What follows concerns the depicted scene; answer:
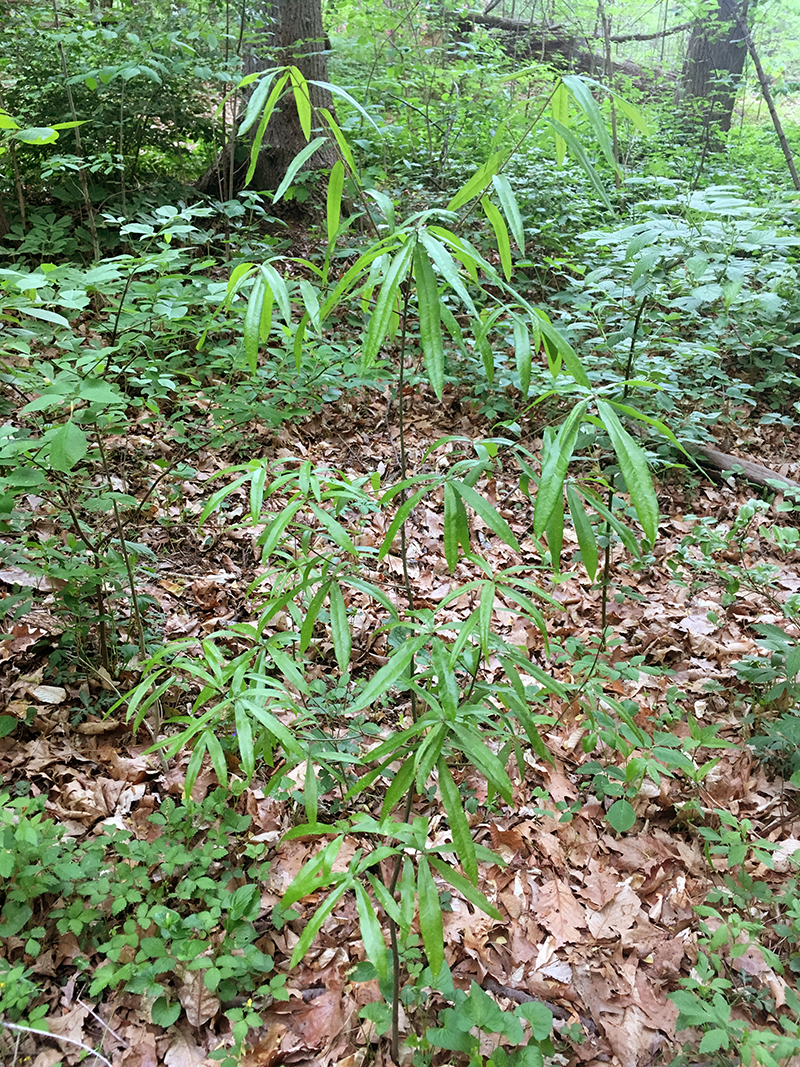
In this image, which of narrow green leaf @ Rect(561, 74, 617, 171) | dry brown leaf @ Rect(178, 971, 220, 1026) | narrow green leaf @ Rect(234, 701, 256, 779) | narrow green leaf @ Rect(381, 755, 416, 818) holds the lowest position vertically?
dry brown leaf @ Rect(178, 971, 220, 1026)

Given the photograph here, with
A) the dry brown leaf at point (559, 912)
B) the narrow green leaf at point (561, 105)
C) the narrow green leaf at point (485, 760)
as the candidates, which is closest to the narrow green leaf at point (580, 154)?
the narrow green leaf at point (561, 105)

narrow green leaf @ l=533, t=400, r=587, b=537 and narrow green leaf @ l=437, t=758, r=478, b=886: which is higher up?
narrow green leaf @ l=533, t=400, r=587, b=537

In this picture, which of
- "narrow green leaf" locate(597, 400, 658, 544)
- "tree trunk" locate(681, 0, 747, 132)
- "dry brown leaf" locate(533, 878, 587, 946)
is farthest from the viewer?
"tree trunk" locate(681, 0, 747, 132)

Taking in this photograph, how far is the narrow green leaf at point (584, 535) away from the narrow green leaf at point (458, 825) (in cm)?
42

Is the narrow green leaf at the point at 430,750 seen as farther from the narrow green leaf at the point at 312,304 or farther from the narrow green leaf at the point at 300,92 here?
the narrow green leaf at the point at 300,92

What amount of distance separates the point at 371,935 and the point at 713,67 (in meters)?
11.3

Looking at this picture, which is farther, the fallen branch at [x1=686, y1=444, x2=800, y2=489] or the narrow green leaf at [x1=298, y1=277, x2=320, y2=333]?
the fallen branch at [x1=686, y1=444, x2=800, y2=489]

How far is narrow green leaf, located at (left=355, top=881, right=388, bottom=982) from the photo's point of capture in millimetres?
1043

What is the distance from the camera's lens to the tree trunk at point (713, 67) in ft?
27.5

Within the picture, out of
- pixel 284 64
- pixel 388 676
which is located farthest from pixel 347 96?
pixel 284 64

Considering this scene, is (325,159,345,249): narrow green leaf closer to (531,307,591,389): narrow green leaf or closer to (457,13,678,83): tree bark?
(531,307,591,389): narrow green leaf

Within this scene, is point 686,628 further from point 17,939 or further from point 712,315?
point 712,315

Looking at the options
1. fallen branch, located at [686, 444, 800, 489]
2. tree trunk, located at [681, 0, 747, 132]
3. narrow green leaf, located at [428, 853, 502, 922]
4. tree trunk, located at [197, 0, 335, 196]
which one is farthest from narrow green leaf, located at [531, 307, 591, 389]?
tree trunk, located at [681, 0, 747, 132]

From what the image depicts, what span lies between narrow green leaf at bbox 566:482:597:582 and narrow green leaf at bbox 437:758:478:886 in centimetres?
42
